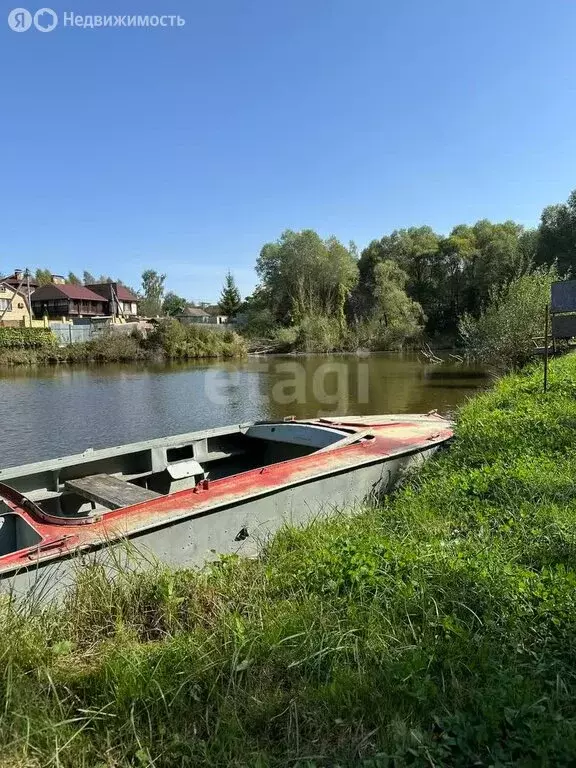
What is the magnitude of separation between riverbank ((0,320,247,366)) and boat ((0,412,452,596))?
38.9m

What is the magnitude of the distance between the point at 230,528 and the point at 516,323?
60.0 feet

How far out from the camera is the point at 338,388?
25375 millimetres

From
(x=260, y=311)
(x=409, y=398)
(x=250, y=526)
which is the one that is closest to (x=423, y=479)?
(x=250, y=526)

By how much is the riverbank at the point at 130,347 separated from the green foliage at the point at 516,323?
1168 inches

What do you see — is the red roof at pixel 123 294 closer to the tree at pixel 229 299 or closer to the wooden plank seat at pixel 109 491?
the tree at pixel 229 299

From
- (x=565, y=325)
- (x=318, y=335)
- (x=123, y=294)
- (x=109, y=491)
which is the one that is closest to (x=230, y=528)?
(x=109, y=491)

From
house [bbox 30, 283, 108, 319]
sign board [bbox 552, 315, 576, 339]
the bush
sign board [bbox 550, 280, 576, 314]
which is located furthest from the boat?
house [bbox 30, 283, 108, 319]

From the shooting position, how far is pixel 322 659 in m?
2.88

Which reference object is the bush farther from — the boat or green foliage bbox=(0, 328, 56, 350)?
the boat

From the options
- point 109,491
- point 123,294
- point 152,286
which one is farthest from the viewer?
point 152,286

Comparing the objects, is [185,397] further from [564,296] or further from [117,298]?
[117,298]

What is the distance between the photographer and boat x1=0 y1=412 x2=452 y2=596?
171 inches

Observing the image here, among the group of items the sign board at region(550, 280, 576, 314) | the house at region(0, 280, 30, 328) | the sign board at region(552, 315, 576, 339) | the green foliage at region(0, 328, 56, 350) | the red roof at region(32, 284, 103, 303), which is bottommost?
the sign board at region(552, 315, 576, 339)

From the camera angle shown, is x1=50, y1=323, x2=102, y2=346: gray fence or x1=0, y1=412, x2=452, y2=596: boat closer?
x1=0, y1=412, x2=452, y2=596: boat
